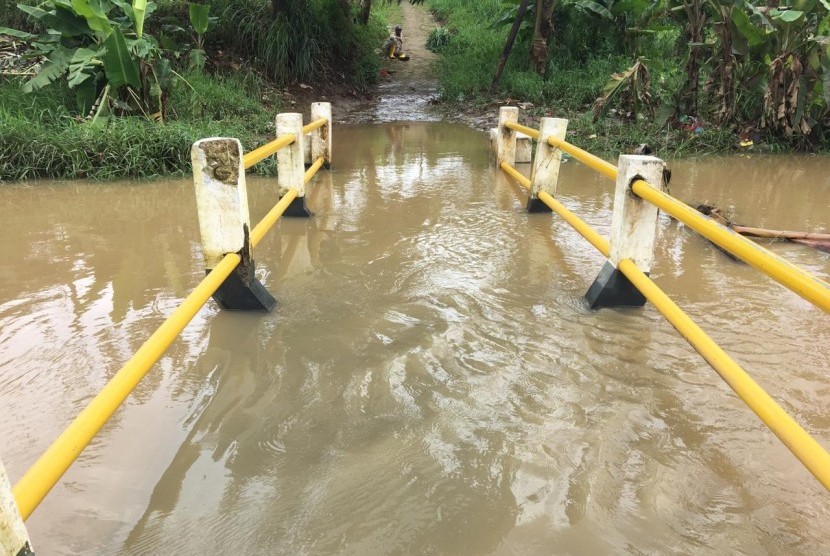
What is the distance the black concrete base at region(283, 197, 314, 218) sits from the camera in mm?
4797

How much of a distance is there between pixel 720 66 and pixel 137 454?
8021 millimetres

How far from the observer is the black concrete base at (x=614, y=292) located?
3080 millimetres

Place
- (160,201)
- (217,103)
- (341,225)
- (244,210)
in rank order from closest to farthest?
(244,210) → (341,225) → (160,201) → (217,103)

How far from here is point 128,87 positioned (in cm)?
704

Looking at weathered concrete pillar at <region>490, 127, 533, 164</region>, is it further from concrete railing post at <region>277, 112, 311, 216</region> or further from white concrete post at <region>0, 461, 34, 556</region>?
white concrete post at <region>0, 461, 34, 556</region>

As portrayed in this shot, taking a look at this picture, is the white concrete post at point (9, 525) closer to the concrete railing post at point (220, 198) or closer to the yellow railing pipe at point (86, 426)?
the yellow railing pipe at point (86, 426)

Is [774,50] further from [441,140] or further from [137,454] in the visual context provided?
[137,454]

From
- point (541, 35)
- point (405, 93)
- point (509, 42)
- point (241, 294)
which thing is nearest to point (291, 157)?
point (241, 294)

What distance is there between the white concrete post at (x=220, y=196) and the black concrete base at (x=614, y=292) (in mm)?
1786

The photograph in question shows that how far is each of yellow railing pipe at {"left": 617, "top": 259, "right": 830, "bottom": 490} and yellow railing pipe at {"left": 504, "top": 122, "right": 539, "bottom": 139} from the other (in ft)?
8.96

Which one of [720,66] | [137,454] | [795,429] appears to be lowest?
[137,454]

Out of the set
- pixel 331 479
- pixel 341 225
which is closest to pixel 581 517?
pixel 331 479

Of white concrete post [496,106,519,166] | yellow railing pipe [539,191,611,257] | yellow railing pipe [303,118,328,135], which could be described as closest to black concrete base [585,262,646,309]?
yellow railing pipe [539,191,611,257]

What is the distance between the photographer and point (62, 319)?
9.87 ft
